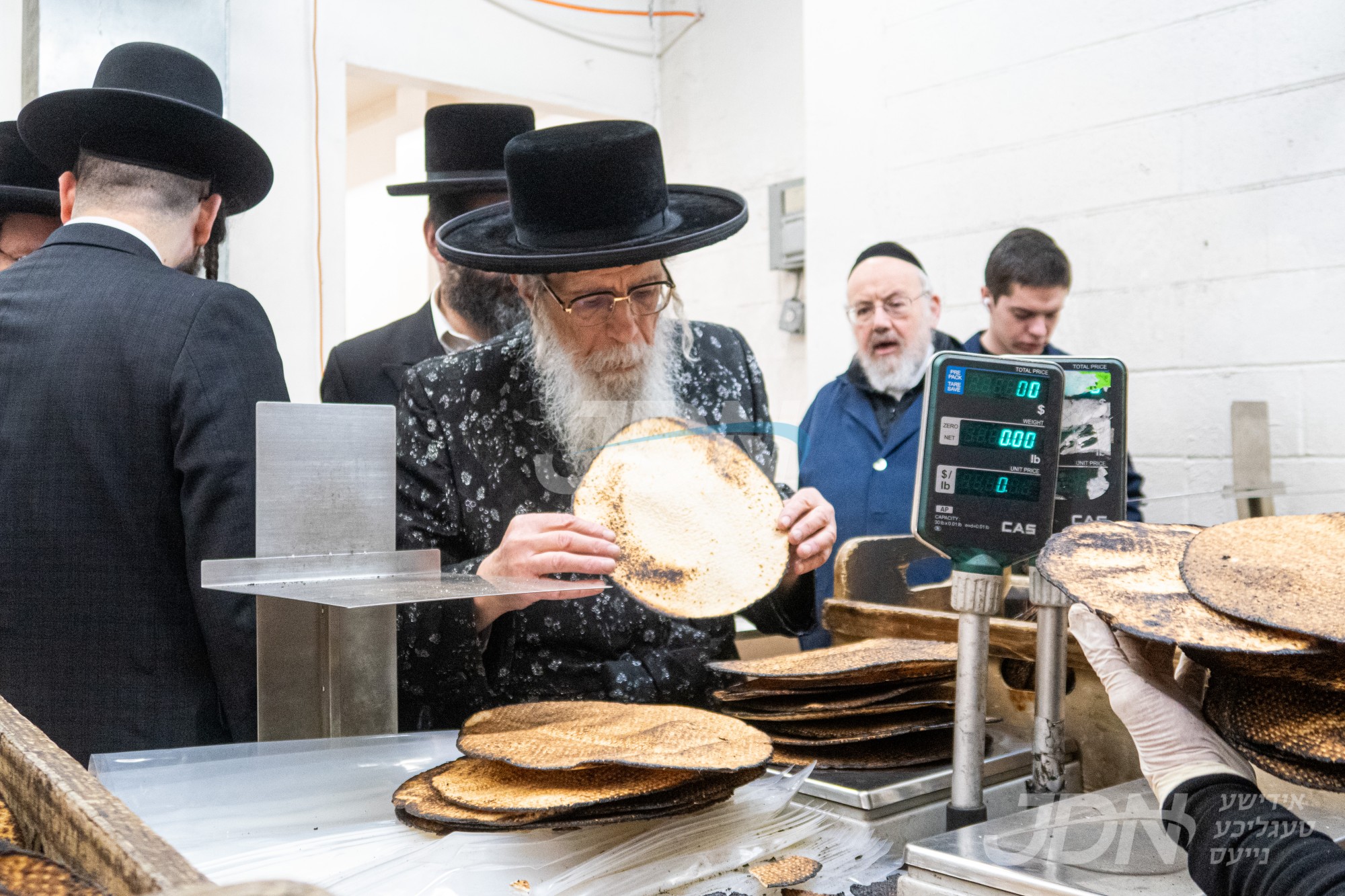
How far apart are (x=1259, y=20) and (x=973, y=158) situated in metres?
0.87

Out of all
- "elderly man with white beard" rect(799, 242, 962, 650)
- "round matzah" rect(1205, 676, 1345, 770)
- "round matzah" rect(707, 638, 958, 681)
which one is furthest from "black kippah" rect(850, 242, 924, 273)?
"round matzah" rect(1205, 676, 1345, 770)

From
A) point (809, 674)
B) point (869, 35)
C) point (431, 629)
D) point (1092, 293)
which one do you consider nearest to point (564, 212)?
point (431, 629)

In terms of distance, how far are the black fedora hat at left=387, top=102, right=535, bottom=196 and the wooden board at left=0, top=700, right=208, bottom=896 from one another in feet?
6.57

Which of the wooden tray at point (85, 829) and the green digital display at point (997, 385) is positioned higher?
the green digital display at point (997, 385)

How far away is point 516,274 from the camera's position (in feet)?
5.20

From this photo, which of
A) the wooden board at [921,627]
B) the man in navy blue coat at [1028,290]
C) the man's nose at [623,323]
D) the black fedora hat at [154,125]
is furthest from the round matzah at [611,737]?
the man in navy blue coat at [1028,290]

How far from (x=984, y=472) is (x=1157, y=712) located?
0.25 m

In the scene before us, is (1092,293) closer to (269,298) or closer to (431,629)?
(431,629)

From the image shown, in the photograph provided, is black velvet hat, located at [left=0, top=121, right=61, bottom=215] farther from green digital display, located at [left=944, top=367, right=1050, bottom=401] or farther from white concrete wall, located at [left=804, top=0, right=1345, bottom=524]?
white concrete wall, located at [left=804, top=0, right=1345, bottom=524]

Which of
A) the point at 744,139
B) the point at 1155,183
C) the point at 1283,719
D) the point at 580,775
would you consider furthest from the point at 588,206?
the point at 744,139

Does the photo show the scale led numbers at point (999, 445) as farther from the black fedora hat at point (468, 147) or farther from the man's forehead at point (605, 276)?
the black fedora hat at point (468, 147)

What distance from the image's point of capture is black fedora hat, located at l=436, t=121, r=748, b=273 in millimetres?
1381

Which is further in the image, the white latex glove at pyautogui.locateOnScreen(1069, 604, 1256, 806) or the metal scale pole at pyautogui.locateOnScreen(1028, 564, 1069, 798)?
the metal scale pole at pyautogui.locateOnScreen(1028, 564, 1069, 798)

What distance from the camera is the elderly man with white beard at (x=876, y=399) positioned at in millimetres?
2969
